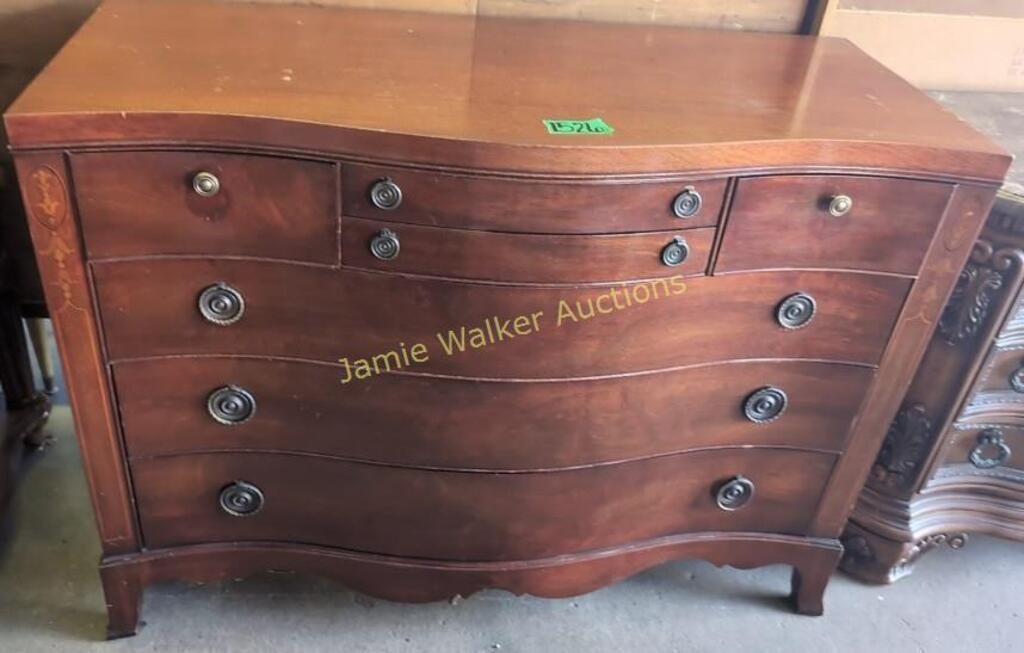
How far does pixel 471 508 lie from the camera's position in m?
1.36

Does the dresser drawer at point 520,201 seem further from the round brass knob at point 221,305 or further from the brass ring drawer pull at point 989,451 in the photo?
the brass ring drawer pull at point 989,451

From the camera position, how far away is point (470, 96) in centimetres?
116

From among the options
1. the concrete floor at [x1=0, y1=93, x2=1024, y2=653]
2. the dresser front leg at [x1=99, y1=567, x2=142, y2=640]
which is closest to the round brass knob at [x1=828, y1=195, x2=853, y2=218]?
the concrete floor at [x1=0, y1=93, x2=1024, y2=653]

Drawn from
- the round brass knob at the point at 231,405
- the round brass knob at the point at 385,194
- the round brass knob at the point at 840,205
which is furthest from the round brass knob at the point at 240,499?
the round brass knob at the point at 840,205

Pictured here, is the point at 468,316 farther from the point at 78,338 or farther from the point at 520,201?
the point at 78,338

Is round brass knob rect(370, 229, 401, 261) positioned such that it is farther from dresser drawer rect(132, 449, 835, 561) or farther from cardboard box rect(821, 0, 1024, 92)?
cardboard box rect(821, 0, 1024, 92)

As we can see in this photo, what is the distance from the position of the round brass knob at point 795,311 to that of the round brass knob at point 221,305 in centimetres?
75

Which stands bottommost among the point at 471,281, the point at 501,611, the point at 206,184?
the point at 501,611

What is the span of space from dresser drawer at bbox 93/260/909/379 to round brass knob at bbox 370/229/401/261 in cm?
3

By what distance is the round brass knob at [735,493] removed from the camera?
1.44m

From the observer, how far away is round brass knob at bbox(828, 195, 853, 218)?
1.19 m

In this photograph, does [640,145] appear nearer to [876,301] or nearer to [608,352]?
[608,352]

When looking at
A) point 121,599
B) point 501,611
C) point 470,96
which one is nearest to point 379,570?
point 501,611

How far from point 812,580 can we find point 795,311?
0.59 meters
